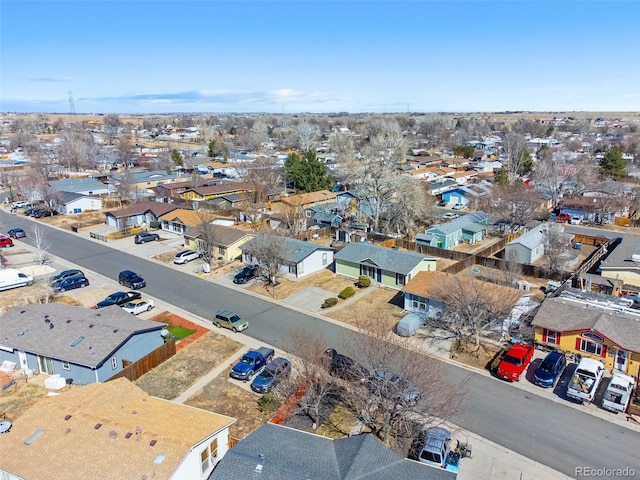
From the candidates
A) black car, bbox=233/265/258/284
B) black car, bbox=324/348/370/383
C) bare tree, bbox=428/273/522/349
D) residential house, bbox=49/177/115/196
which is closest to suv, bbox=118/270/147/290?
black car, bbox=233/265/258/284

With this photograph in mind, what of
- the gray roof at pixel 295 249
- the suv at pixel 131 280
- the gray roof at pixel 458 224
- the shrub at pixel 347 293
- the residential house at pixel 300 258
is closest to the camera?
the shrub at pixel 347 293

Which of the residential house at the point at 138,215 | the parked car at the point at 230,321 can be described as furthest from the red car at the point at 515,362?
the residential house at the point at 138,215

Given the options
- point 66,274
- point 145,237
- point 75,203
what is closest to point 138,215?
point 145,237

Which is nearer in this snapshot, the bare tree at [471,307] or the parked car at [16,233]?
the bare tree at [471,307]

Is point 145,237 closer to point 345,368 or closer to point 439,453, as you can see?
point 345,368

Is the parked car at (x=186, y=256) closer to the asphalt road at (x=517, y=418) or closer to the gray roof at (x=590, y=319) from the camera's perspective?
the asphalt road at (x=517, y=418)

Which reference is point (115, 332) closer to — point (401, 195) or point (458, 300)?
point (458, 300)

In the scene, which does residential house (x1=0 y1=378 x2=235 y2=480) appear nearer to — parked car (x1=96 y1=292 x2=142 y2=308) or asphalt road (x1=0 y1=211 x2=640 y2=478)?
asphalt road (x1=0 y1=211 x2=640 y2=478)

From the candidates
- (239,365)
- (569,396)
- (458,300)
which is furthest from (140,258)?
(569,396)
